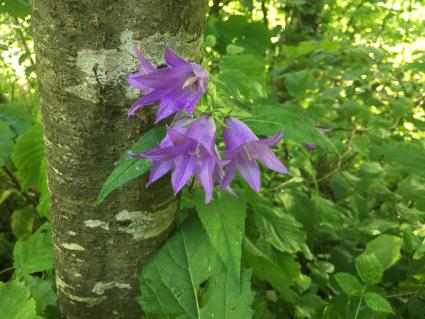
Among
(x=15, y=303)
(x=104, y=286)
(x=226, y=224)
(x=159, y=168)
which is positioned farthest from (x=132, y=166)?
(x=15, y=303)

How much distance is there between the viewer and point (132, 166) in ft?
2.96

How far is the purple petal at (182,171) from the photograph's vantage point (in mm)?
932

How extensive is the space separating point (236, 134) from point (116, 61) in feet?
1.02

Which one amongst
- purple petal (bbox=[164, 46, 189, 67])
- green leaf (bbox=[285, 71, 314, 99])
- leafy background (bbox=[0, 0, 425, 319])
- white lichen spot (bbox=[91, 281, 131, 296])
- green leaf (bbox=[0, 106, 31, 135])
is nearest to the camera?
purple petal (bbox=[164, 46, 189, 67])

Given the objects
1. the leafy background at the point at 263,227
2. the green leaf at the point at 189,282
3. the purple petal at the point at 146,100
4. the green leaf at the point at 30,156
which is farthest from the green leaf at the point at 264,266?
the green leaf at the point at 30,156

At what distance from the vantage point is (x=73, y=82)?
94cm

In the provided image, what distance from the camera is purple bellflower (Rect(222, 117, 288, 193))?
911mm

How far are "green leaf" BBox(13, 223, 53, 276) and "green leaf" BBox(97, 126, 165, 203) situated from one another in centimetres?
71

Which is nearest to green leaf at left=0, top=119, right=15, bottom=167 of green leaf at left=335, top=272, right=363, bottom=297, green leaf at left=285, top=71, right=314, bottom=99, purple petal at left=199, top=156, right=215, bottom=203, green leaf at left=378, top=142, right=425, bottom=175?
purple petal at left=199, top=156, right=215, bottom=203

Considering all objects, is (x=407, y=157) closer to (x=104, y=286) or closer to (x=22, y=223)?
(x=104, y=286)

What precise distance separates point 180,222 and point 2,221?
151 cm

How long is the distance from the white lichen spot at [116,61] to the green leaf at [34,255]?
773 mm

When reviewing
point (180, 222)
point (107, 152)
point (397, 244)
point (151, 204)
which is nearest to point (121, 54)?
point (107, 152)

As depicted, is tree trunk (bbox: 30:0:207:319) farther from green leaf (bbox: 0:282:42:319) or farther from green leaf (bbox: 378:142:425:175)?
green leaf (bbox: 378:142:425:175)
